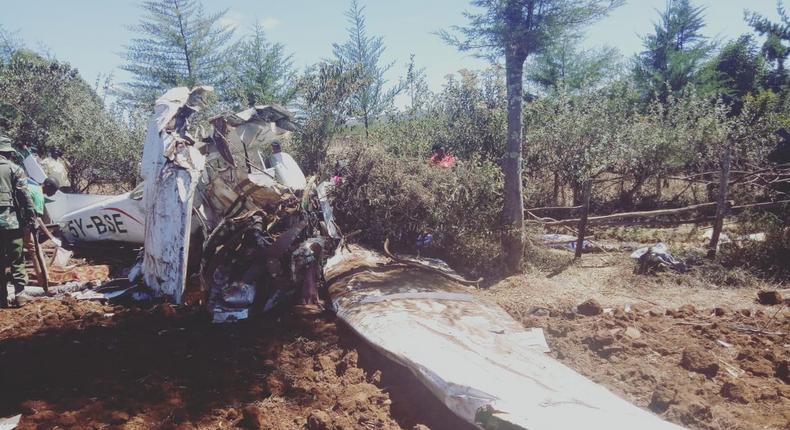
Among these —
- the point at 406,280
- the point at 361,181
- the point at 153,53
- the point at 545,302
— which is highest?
the point at 153,53

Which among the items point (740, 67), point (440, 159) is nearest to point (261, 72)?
point (440, 159)

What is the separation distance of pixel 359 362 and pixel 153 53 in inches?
589

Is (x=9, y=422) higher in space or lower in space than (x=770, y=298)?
higher

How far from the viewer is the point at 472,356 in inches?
115

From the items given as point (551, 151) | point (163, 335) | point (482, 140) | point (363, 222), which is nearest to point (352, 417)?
point (163, 335)

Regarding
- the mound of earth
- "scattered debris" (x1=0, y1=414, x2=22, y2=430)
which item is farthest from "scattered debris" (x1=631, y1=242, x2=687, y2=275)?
"scattered debris" (x1=0, y1=414, x2=22, y2=430)

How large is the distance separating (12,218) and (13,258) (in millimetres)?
451

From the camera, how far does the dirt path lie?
8.59ft

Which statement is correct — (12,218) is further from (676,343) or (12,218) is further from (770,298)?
(770,298)

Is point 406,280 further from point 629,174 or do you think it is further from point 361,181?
point 629,174

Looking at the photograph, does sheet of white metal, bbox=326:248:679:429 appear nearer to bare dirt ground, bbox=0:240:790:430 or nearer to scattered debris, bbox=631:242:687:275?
bare dirt ground, bbox=0:240:790:430

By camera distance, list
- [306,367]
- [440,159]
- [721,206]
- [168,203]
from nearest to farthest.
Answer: [306,367]
[168,203]
[721,206]
[440,159]

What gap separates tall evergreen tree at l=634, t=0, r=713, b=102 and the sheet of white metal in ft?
59.2

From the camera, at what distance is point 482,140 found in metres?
9.66
